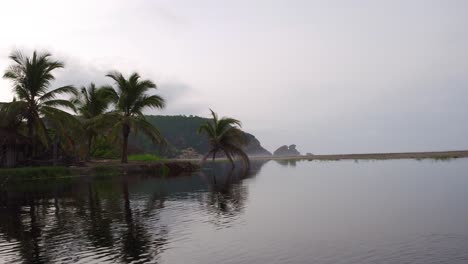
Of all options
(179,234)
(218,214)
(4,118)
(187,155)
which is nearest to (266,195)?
(218,214)

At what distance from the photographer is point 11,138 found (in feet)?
117

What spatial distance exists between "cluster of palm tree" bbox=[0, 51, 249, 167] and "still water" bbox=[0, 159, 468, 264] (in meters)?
15.9

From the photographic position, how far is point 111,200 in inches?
857

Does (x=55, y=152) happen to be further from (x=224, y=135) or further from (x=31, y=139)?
(x=224, y=135)

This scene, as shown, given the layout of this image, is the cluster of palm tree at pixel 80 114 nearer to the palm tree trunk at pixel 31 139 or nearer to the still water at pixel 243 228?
the palm tree trunk at pixel 31 139

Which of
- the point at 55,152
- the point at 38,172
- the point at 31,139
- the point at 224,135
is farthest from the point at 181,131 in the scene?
the point at 38,172

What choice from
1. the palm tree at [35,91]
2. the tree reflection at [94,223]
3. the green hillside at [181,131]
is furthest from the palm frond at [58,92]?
the green hillside at [181,131]

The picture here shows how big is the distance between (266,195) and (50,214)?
1141 cm

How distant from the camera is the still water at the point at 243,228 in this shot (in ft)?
33.8

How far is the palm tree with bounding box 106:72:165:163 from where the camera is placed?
45062 mm

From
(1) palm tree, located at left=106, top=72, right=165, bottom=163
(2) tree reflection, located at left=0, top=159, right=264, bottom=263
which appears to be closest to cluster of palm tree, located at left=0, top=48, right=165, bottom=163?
(1) palm tree, located at left=106, top=72, right=165, bottom=163

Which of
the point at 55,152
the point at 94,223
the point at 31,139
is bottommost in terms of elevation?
the point at 94,223

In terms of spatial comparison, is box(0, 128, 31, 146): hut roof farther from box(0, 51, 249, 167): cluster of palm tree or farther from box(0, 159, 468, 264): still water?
box(0, 159, 468, 264): still water

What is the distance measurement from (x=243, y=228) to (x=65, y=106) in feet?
98.4
